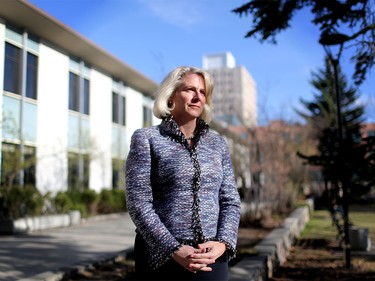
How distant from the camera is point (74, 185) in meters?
18.6

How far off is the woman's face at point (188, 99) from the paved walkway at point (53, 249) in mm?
4346

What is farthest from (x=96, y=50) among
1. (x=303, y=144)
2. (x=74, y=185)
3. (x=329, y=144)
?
(x=303, y=144)

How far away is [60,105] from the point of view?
8.38 m

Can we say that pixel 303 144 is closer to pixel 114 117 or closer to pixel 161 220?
pixel 114 117

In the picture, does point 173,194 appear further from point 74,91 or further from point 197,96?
point 74,91

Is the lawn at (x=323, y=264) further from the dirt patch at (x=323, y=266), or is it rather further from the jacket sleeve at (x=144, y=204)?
the jacket sleeve at (x=144, y=204)

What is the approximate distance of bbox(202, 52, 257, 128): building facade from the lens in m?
15.1

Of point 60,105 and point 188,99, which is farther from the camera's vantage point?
point 60,105

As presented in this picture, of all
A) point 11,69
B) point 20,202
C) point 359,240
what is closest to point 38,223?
point 20,202

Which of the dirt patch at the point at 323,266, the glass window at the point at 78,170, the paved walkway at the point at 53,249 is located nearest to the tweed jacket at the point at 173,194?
the paved walkway at the point at 53,249

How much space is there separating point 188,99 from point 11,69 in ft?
8.74

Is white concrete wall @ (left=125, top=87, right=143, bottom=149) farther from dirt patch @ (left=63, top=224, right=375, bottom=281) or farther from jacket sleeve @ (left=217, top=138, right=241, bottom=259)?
jacket sleeve @ (left=217, top=138, right=241, bottom=259)

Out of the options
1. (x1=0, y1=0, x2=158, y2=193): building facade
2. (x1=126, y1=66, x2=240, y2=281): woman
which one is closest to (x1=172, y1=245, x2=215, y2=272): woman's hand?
(x1=126, y1=66, x2=240, y2=281): woman

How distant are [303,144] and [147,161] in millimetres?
21912
